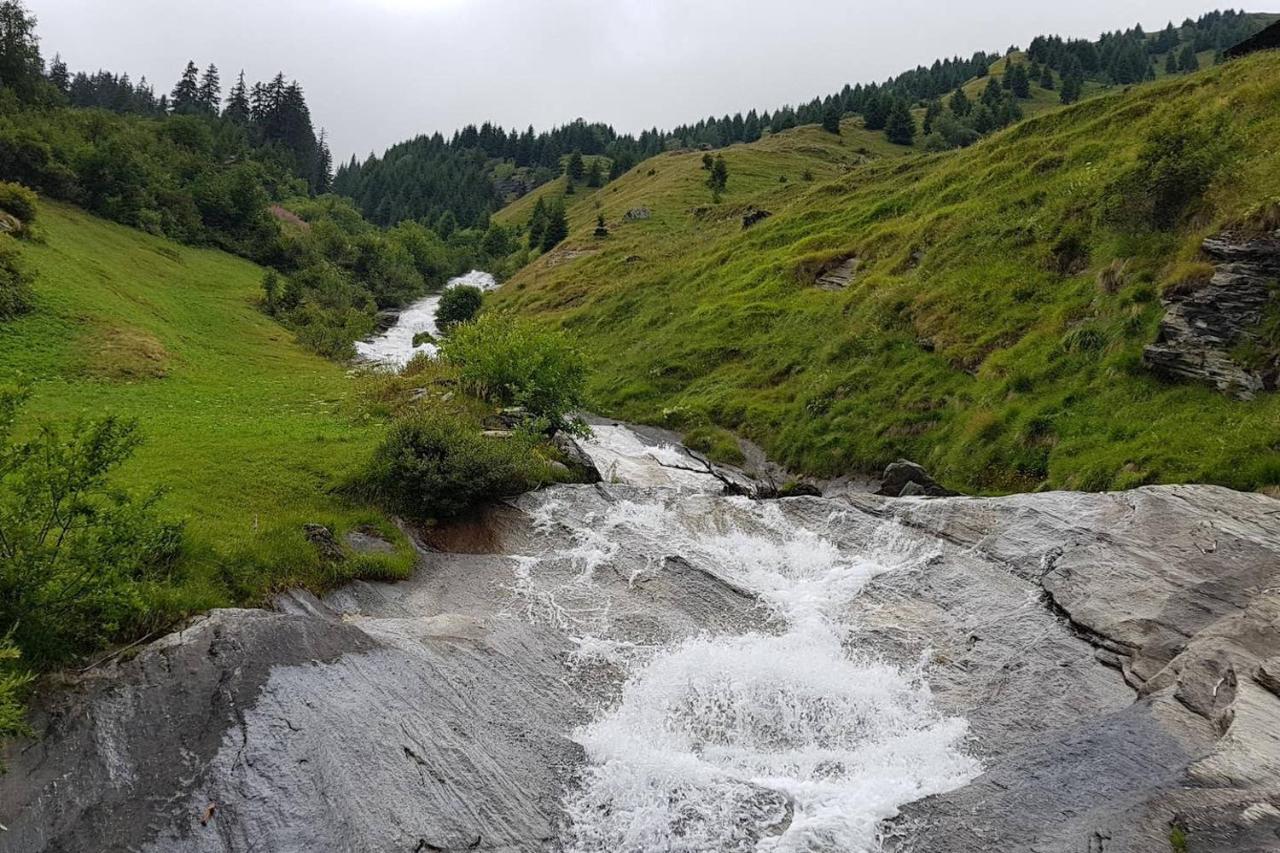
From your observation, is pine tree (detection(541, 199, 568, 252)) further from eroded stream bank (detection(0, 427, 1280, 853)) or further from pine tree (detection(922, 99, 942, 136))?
eroded stream bank (detection(0, 427, 1280, 853))

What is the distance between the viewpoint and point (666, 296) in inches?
2270

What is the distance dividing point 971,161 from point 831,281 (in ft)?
49.4

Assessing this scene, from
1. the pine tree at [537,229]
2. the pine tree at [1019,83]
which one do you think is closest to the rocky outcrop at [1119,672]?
the pine tree at [537,229]

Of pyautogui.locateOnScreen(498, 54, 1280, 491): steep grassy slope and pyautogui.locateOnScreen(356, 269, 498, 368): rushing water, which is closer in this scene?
pyautogui.locateOnScreen(498, 54, 1280, 491): steep grassy slope

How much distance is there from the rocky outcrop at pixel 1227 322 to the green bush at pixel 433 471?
63.2 ft

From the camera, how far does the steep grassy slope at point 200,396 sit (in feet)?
45.1

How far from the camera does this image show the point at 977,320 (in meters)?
31.2

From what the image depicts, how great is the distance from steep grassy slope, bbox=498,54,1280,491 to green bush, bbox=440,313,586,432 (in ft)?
35.6

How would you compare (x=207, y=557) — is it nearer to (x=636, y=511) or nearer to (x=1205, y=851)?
(x=636, y=511)

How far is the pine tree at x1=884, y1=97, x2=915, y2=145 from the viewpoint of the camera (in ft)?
445

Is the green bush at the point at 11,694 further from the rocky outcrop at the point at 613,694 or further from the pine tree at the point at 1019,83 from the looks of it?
the pine tree at the point at 1019,83

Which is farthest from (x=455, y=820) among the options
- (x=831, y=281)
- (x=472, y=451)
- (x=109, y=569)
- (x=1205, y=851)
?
(x=831, y=281)

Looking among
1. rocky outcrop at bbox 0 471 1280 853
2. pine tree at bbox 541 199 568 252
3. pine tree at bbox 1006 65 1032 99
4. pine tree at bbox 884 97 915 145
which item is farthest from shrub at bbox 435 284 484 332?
pine tree at bbox 1006 65 1032 99

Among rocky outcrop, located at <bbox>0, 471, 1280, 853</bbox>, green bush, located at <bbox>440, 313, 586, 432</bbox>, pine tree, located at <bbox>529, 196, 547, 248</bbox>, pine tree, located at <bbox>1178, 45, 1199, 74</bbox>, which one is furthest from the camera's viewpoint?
pine tree, located at <bbox>1178, 45, 1199, 74</bbox>
